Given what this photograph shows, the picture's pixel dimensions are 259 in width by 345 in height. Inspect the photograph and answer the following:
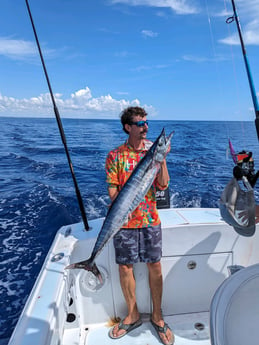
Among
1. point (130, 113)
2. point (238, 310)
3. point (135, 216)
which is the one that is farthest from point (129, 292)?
point (130, 113)

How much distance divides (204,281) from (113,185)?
130cm

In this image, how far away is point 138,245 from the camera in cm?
199

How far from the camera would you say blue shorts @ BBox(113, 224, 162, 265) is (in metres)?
1.94

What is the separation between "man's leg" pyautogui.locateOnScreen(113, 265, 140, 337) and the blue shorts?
0.32ft

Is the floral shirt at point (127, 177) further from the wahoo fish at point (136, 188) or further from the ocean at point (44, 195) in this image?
the ocean at point (44, 195)

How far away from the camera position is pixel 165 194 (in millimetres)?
3020

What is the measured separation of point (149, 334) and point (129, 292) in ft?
1.32

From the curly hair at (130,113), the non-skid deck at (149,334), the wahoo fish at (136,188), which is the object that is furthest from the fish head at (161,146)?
the non-skid deck at (149,334)

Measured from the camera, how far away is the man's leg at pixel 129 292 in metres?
2.04

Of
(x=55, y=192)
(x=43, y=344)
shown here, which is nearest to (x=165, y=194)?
(x=43, y=344)

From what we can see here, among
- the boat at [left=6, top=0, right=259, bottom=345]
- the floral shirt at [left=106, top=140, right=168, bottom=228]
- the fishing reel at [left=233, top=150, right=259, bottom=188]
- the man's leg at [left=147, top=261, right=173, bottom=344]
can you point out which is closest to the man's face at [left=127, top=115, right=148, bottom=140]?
the floral shirt at [left=106, top=140, right=168, bottom=228]

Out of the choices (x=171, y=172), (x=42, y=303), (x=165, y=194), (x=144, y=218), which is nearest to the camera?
(x=42, y=303)

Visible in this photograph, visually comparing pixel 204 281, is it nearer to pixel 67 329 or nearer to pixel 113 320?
pixel 113 320

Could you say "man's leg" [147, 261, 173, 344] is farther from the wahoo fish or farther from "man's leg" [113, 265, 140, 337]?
the wahoo fish
